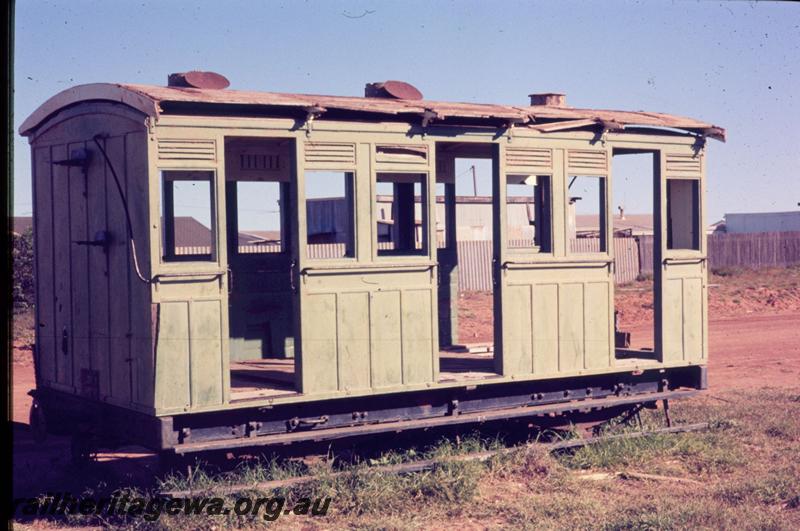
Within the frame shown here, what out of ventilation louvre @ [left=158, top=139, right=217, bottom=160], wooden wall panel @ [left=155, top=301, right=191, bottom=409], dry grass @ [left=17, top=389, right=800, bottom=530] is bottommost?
dry grass @ [left=17, top=389, right=800, bottom=530]

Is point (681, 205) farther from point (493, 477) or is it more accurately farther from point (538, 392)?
point (493, 477)

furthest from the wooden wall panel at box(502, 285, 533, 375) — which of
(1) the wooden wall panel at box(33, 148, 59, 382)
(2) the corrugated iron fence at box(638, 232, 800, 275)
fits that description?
(2) the corrugated iron fence at box(638, 232, 800, 275)

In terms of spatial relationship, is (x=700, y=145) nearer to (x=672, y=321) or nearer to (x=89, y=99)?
(x=672, y=321)

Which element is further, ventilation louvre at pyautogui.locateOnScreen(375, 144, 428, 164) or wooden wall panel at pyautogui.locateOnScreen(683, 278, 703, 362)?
wooden wall panel at pyautogui.locateOnScreen(683, 278, 703, 362)

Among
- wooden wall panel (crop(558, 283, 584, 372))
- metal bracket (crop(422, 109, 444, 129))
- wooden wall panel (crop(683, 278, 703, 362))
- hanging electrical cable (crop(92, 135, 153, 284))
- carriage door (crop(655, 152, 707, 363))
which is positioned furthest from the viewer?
wooden wall panel (crop(683, 278, 703, 362))

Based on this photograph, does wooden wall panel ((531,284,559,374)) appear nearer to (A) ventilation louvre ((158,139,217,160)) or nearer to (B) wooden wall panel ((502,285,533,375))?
(B) wooden wall panel ((502,285,533,375))

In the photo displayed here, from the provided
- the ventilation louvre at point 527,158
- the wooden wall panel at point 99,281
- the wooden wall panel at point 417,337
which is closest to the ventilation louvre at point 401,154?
the ventilation louvre at point 527,158

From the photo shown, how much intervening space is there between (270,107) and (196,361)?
6.63 feet

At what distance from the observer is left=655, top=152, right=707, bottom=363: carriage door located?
10.3 metres

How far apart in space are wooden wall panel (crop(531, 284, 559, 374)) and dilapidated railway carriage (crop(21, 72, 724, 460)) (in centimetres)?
2

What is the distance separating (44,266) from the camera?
940 cm

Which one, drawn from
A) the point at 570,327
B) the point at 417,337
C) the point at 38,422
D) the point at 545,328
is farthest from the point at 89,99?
the point at 570,327

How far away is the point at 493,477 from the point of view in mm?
8852

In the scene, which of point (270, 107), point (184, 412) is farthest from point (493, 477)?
point (270, 107)
